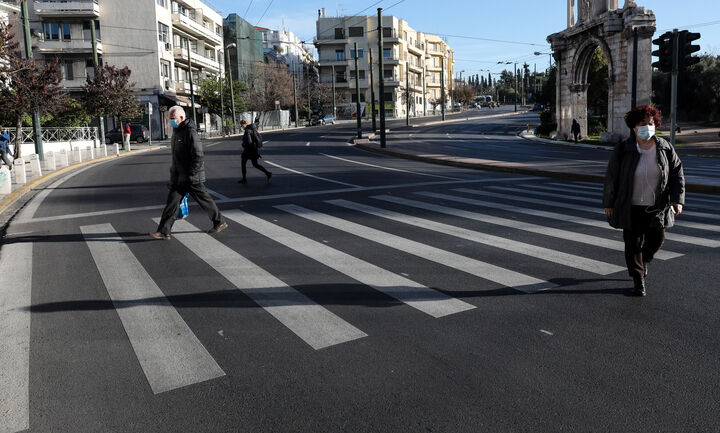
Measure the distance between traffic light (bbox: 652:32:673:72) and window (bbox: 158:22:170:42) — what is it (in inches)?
1799

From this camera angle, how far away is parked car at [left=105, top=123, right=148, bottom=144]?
45.0 metres

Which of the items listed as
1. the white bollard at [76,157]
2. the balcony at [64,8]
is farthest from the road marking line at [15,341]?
the balcony at [64,8]

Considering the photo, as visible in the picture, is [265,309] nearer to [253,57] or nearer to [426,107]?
[253,57]

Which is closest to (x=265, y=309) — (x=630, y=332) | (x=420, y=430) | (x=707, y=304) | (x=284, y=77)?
(x=420, y=430)

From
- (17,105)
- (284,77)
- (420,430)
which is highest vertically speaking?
(284,77)

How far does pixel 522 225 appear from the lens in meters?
8.50

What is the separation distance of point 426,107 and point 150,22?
2859 inches

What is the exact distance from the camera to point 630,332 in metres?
4.32

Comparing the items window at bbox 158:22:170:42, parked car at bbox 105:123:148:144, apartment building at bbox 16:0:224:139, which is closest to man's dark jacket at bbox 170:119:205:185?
parked car at bbox 105:123:148:144

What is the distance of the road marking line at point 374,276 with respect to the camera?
16.4 ft

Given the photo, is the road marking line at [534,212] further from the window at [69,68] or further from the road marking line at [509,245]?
the window at [69,68]

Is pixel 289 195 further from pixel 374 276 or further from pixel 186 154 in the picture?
pixel 374 276

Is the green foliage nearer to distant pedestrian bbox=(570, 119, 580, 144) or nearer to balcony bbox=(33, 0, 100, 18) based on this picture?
balcony bbox=(33, 0, 100, 18)

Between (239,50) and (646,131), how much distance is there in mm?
80747
